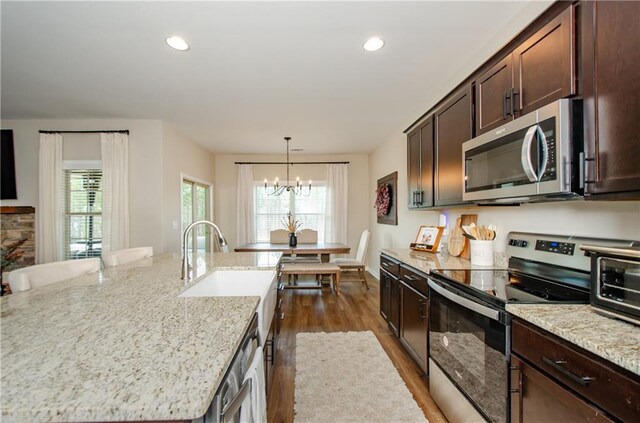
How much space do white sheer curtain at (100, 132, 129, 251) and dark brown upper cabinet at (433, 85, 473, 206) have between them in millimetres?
3922

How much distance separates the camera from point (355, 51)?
7.52 feet

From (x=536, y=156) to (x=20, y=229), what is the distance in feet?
18.7

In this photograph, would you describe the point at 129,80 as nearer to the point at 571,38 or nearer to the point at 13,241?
the point at 13,241

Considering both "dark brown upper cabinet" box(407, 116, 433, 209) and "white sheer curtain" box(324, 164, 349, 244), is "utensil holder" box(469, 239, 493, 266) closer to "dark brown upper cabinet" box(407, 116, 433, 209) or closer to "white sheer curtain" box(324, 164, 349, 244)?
"dark brown upper cabinet" box(407, 116, 433, 209)

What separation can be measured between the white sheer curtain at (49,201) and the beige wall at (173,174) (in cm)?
136

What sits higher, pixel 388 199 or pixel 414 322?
pixel 388 199

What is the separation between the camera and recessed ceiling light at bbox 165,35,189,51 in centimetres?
212

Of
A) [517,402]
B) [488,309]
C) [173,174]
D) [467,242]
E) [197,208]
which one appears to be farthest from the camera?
[197,208]

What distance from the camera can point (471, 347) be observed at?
1527 mm

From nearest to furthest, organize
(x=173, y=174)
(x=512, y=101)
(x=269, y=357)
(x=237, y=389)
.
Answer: (x=237, y=389), (x=512, y=101), (x=269, y=357), (x=173, y=174)

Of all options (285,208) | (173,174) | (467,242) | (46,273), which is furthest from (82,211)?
(467,242)

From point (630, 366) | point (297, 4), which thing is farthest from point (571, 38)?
point (297, 4)

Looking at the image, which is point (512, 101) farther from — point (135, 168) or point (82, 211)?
point (82, 211)

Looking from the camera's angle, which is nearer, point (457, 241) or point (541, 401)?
point (541, 401)
